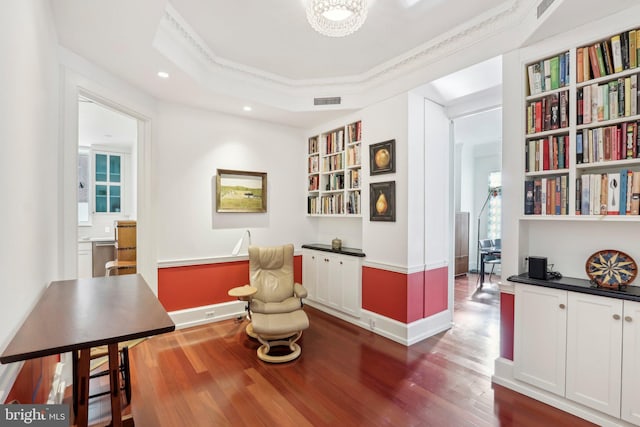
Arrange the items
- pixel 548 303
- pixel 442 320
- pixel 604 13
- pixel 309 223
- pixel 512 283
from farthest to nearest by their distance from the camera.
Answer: pixel 309 223 → pixel 442 320 → pixel 512 283 → pixel 548 303 → pixel 604 13

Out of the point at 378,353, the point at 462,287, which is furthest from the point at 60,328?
the point at 462,287

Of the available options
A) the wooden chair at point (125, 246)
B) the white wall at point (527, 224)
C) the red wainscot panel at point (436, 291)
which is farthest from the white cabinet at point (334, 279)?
the wooden chair at point (125, 246)

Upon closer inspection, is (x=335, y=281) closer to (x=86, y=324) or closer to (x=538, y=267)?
(x=538, y=267)

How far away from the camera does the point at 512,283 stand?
8.07ft

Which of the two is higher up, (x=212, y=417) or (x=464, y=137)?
(x=464, y=137)

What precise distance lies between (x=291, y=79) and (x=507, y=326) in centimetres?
341

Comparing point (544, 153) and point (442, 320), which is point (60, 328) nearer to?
point (544, 153)

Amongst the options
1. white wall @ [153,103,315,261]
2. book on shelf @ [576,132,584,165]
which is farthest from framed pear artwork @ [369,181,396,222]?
book on shelf @ [576,132,584,165]

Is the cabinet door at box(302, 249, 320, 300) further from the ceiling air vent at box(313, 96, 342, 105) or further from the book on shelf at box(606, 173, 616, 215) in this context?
the book on shelf at box(606, 173, 616, 215)

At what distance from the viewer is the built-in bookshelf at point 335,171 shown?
395cm

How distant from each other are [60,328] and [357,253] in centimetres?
299

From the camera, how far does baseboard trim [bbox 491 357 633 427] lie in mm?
1961

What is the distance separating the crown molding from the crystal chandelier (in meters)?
1.18

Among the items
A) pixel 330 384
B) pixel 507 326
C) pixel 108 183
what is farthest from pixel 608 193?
pixel 108 183
